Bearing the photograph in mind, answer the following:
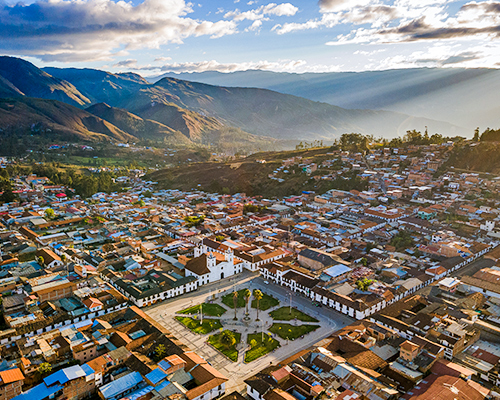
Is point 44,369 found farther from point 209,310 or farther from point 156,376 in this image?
point 209,310

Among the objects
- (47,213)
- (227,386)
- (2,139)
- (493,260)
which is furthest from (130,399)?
(2,139)

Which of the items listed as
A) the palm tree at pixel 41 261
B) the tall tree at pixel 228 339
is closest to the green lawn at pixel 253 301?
the tall tree at pixel 228 339

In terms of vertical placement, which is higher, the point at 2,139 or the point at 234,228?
the point at 2,139

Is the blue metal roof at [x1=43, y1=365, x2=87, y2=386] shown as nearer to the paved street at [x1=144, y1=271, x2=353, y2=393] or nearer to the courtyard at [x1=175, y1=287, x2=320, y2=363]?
the paved street at [x1=144, y1=271, x2=353, y2=393]

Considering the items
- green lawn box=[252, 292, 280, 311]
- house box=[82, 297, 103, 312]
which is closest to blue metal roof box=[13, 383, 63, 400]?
house box=[82, 297, 103, 312]

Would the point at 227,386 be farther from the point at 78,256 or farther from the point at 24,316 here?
the point at 78,256

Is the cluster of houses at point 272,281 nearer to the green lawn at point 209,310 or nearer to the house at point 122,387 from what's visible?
the house at point 122,387
